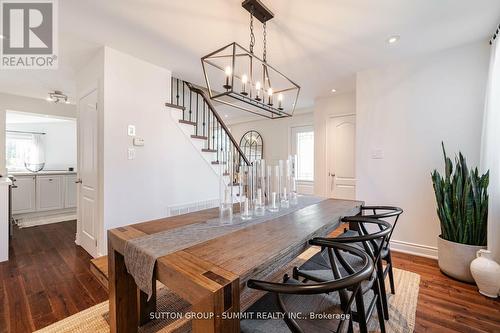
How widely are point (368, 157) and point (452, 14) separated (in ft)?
5.53

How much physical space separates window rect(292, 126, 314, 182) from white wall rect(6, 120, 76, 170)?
5729mm

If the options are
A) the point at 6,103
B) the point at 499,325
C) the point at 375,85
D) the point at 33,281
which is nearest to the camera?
the point at 499,325

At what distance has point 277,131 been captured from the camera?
6059mm

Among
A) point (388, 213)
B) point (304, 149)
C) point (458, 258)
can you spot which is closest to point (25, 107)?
point (304, 149)

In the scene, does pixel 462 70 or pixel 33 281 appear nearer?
pixel 33 281

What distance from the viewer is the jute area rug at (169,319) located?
1546 millimetres

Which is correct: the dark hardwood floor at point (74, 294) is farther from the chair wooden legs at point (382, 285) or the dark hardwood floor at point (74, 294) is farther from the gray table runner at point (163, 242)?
the gray table runner at point (163, 242)

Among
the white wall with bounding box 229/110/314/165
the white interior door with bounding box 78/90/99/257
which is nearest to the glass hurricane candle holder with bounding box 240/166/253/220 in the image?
the white interior door with bounding box 78/90/99/257

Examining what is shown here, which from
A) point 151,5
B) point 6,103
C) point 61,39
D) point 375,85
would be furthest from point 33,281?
point 375,85

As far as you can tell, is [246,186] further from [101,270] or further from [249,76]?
[101,270]

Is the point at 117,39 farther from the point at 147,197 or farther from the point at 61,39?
the point at 147,197

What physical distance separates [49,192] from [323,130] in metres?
5.84

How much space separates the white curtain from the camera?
1894 mm

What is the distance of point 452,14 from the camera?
1953 millimetres
